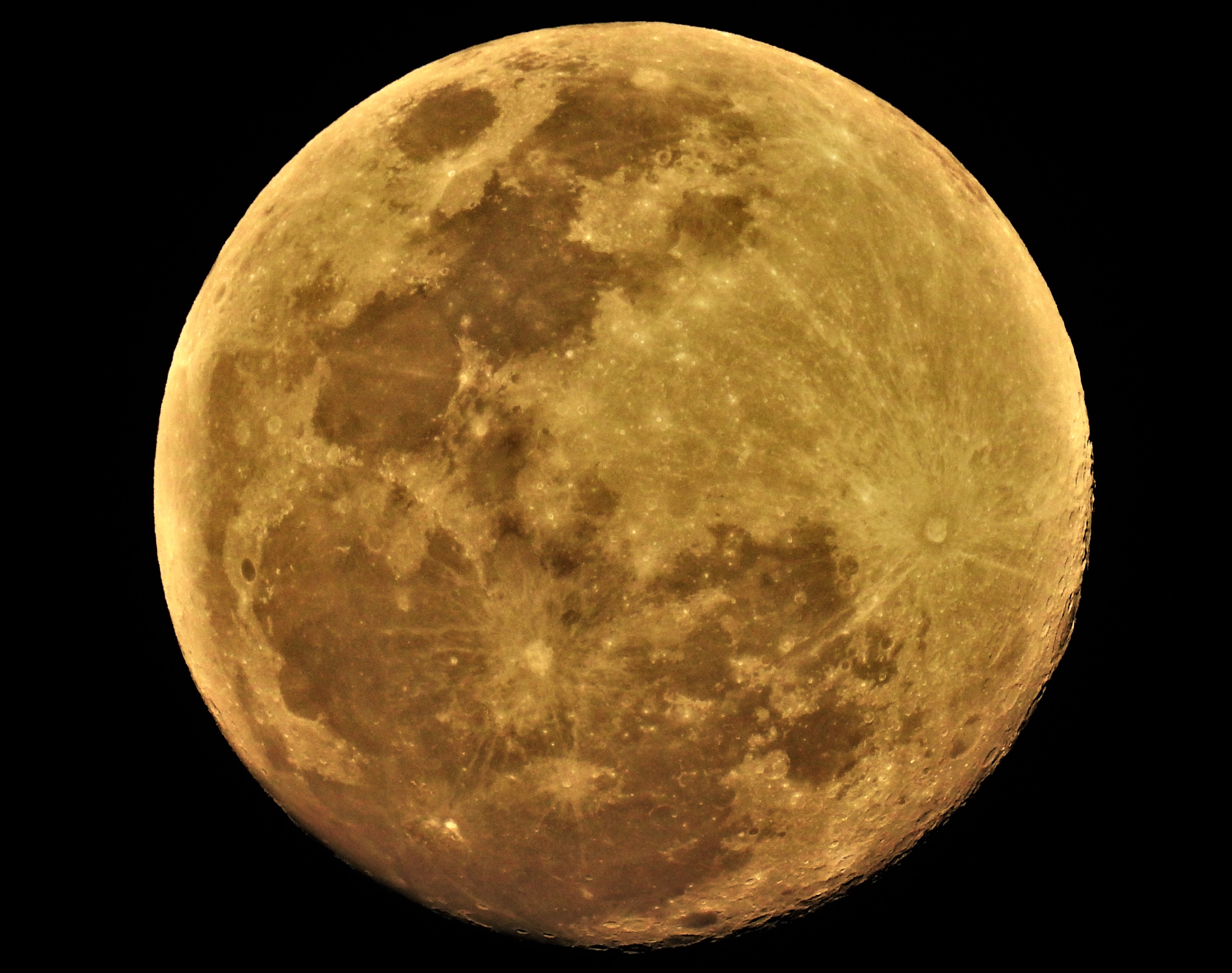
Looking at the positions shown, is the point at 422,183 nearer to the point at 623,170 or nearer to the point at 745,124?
the point at 623,170

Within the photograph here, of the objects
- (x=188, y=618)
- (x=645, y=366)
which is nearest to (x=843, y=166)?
(x=645, y=366)

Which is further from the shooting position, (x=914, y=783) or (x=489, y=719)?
(x=914, y=783)

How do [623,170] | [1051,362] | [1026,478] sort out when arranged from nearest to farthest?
1. [623,170]
2. [1026,478]
3. [1051,362]

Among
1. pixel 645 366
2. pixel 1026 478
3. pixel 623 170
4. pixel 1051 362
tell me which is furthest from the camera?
pixel 1051 362

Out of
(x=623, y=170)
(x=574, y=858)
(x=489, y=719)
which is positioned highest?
(x=623, y=170)

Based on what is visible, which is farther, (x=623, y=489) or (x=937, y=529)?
(x=937, y=529)

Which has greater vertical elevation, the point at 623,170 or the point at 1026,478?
the point at 623,170

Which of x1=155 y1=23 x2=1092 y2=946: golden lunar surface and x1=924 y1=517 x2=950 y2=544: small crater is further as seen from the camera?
x1=924 y1=517 x2=950 y2=544: small crater

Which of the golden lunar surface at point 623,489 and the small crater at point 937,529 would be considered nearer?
the golden lunar surface at point 623,489
